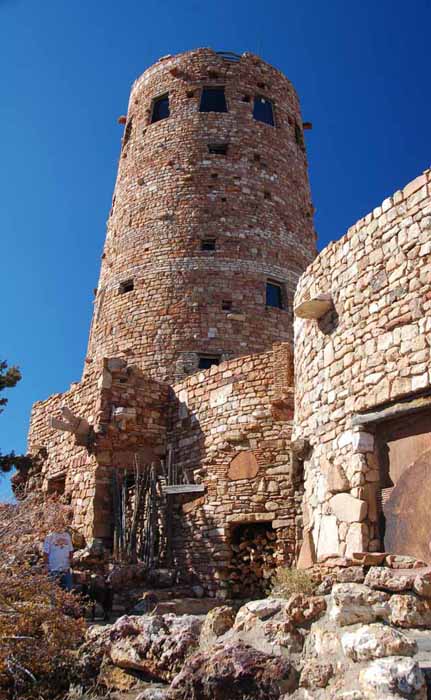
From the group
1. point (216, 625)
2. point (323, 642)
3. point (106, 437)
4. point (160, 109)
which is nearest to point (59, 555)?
point (106, 437)

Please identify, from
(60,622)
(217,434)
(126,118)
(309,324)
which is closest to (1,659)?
(60,622)

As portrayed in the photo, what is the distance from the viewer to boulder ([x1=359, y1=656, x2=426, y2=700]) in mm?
3750

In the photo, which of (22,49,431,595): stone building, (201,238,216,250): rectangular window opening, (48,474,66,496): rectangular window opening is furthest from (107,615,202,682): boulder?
(201,238,216,250): rectangular window opening

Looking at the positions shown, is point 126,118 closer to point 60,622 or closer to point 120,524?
point 120,524

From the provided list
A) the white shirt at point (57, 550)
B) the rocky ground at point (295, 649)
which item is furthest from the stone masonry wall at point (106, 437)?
the rocky ground at point (295, 649)

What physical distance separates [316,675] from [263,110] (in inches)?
756

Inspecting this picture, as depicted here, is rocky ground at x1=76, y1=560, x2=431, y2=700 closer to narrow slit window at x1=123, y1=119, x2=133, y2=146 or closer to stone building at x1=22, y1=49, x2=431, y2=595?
stone building at x1=22, y1=49, x2=431, y2=595

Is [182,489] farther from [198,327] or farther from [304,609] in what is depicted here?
[304,609]

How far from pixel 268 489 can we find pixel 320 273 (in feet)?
13.6

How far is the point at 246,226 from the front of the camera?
18.6 m

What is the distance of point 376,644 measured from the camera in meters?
4.14

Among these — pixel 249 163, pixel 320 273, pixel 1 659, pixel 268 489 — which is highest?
pixel 249 163

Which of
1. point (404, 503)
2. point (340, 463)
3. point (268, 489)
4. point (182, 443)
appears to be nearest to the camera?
point (404, 503)

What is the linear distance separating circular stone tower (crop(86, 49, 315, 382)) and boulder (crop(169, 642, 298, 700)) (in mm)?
11835
